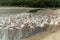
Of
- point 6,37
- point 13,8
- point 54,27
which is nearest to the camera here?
point 6,37

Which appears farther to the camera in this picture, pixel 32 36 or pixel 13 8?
pixel 13 8

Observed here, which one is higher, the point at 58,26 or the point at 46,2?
the point at 46,2

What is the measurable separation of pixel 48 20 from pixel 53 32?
0.46ft

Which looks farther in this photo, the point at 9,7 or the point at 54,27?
the point at 9,7

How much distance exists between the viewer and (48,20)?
148 cm

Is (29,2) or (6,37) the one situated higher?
(29,2)

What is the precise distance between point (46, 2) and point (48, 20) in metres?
0.32

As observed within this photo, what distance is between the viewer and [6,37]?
1.32 metres

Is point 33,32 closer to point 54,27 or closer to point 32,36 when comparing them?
point 32,36

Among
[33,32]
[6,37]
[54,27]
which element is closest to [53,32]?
[54,27]

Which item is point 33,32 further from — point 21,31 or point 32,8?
point 32,8

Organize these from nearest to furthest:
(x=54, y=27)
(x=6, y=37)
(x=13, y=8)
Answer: (x=6, y=37) < (x=54, y=27) < (x=13, y=8)

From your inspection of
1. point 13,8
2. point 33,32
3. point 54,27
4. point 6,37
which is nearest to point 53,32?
point 54,27

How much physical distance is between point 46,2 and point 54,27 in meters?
0.40
